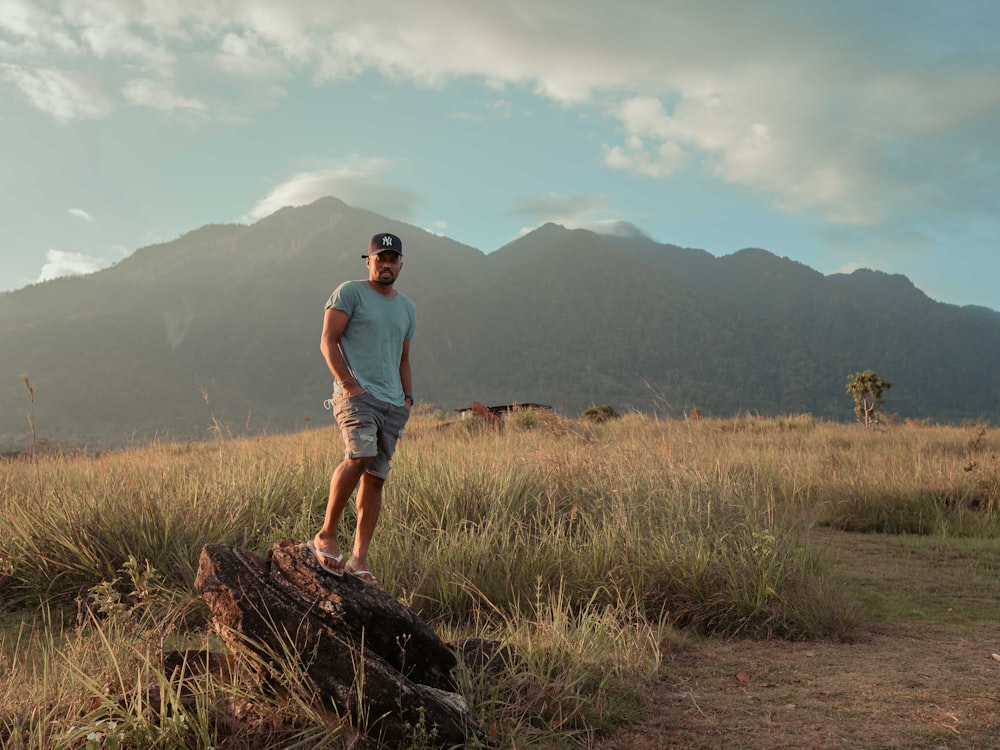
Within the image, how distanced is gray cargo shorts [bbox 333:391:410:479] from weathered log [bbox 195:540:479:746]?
93 centimetres

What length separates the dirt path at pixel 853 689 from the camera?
336 centimetres

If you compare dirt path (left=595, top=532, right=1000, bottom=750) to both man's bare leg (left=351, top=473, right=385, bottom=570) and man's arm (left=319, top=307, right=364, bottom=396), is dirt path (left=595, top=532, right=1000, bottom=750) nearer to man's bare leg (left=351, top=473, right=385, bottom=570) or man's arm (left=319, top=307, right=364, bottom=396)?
man's bare leg (left=351, top=473, right=385, bottom=570)

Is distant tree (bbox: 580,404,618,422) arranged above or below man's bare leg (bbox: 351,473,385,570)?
below

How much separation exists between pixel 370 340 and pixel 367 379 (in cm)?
24

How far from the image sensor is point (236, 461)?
28.5 feet

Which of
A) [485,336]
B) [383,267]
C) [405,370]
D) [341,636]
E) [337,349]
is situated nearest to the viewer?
[341,636]

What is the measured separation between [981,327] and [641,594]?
6781 inches

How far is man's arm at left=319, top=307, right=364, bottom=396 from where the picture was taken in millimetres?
4395

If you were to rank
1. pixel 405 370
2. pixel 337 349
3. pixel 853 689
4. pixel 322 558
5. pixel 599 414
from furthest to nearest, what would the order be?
pixel 599 414, pixel 405 370, pixel 337 349, pixel 853 689, pixel 322 558

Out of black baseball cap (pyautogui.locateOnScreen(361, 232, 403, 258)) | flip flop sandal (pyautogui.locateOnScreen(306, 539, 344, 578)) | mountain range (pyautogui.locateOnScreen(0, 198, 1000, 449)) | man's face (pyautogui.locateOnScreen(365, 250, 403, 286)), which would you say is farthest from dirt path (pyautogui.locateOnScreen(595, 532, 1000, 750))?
mountain range (pyautogui.locateOnScreen(0, 198, 1000, 449))

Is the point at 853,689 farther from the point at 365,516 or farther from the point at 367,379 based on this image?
the point at 367,379

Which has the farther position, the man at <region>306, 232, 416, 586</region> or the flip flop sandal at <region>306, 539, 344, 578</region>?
the man at <region>306, 232, 416, 586</region>

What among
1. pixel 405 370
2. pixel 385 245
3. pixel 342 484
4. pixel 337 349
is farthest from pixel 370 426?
pixel 385 245

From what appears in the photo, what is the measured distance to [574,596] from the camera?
539 centimetres
